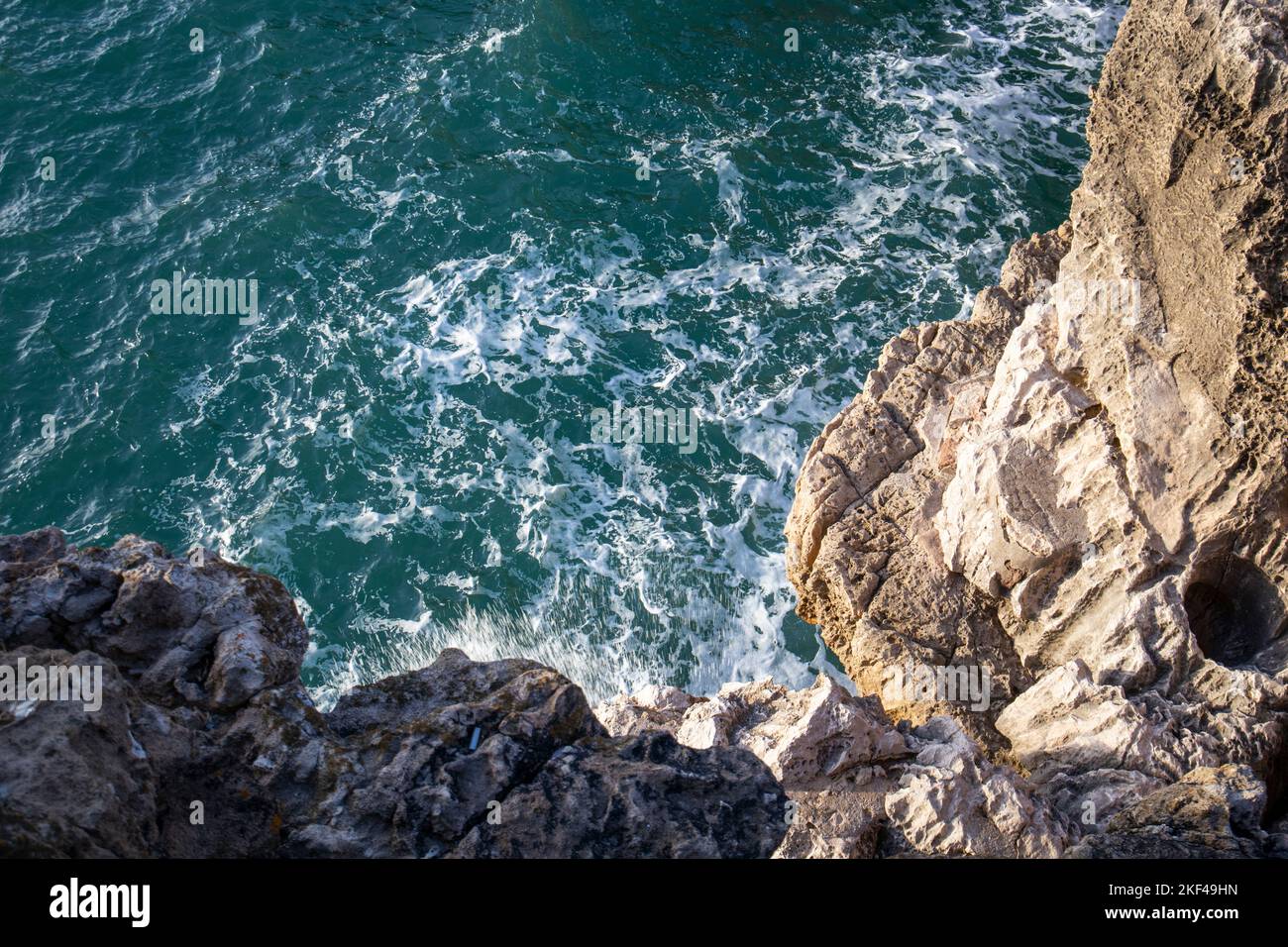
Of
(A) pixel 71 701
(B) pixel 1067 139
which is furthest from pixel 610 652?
(B) pixel 1067 139

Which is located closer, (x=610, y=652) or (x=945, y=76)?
(x=610, y=652)

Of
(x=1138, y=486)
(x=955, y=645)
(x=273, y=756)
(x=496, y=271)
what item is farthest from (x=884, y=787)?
(x=496, y=271)

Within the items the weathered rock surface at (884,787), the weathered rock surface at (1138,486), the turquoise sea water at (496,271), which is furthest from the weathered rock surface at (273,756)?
the turquoise sea water at (496,271)

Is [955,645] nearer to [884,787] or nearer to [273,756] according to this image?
[884,787]

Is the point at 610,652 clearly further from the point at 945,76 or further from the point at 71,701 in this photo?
the point at 945,76

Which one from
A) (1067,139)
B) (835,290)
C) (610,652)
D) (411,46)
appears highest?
(411,46)

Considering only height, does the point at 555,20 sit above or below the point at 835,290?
above
